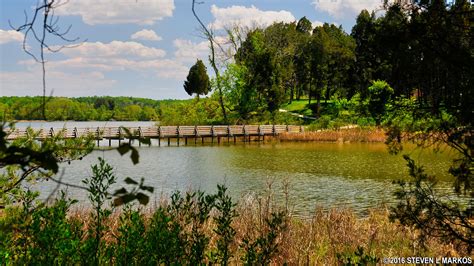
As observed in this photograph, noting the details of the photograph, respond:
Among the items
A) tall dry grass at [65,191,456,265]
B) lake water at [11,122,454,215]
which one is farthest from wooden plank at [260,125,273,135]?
tall dry grass at [65,191,456,265]

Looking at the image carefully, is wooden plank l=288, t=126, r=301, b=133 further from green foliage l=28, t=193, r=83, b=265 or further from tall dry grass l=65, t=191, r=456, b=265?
green foliage l=28, t=193, r=83, b=265

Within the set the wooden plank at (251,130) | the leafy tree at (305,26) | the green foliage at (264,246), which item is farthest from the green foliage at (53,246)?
the leafy tree at (305,26)

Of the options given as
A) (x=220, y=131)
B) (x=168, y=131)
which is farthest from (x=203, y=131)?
(x=168, y=131)

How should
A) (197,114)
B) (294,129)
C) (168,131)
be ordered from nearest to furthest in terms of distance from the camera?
1. (168,131)
2. (294,129)
3. (197,114)

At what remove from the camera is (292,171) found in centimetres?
2473

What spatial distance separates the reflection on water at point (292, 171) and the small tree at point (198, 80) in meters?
39.4

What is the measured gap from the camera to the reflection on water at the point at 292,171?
1734 centimetres

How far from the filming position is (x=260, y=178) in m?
22.3

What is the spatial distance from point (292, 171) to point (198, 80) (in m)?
54.2

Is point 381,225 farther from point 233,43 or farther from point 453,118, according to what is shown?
point 233,43

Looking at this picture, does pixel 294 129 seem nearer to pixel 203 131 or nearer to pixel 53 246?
pixel 203 131

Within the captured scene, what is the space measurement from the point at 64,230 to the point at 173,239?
995 mm

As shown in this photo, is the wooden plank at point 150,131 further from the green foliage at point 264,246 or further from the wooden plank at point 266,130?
the green foliage at point 264,246

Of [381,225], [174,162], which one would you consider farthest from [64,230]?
[174,162]
